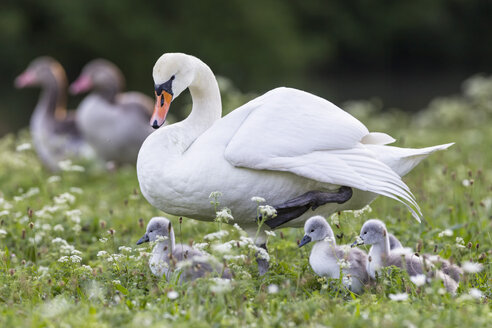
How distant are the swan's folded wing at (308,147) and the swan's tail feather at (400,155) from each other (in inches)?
7.7

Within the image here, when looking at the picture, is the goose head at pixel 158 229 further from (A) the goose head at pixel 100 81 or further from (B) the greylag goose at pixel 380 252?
(A) the goose head at pixel 100 81

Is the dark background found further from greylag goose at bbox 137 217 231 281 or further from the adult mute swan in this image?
greylag goose at bbox 137 217 231 281

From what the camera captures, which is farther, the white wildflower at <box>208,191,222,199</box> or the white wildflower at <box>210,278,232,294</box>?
the white wildflower at <box>208,191,222,199</box>

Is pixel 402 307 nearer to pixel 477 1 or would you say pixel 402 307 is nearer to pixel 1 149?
pixel 1 149

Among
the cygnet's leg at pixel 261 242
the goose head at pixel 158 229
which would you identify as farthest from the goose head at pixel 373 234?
the goose head at pixel 158 229

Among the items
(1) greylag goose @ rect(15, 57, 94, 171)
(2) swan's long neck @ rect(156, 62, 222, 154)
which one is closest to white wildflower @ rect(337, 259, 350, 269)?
(2) swan's long neck @ rect(156, 62, 222, 154)

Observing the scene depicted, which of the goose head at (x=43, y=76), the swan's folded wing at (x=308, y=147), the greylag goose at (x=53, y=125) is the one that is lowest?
the swan's folded wing at (x=308, y=147)

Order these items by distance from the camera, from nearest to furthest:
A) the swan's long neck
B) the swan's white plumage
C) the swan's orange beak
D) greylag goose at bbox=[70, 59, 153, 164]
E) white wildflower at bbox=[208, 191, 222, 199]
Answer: white wildflower at bbox=[208, 191, 222, 199] < the swan's white plumage < the swan's orange beak < the swan's long neck < greylag goose at bbox=[70, 59, 153, 164]

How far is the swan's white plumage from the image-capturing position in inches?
150

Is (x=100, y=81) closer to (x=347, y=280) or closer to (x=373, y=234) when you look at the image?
(x=373, y=234)

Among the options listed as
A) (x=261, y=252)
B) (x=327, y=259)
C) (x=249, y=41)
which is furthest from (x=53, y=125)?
(x=249, y=41)

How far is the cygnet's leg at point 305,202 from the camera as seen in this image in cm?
396

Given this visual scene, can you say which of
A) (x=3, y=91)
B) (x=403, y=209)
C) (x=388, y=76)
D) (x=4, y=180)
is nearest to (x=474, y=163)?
(x=403, y=209)

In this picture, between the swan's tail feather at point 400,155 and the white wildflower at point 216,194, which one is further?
the swan's tail feather at point 400,155
